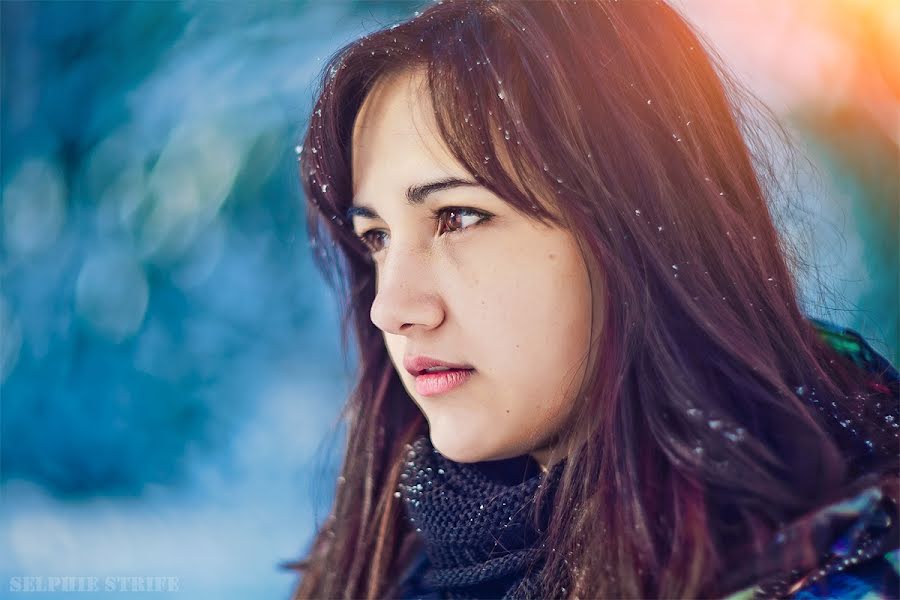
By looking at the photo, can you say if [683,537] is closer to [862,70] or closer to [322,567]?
[322,567]

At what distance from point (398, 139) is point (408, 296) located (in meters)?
0.19

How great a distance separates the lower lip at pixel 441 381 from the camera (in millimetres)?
941

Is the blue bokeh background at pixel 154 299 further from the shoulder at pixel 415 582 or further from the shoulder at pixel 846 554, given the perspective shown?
the shoulder at pixel 846 554

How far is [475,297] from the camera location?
92 centimetres

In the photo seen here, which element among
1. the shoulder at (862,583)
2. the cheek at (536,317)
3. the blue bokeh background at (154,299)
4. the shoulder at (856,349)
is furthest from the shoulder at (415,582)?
the shoulder at (856,349)

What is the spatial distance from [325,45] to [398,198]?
38cm

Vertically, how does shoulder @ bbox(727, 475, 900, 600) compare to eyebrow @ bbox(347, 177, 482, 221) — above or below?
below

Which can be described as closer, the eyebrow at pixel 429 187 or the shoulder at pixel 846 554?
the shoulder at pixel 846 554

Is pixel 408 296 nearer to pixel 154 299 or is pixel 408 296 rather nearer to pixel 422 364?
pixel 422 364

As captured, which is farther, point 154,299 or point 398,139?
point 154,299

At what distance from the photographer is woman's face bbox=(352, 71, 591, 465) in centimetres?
90

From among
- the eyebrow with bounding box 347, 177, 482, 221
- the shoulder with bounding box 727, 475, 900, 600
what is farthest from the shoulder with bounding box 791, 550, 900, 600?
the eyebrow with bounding box 347, 177, 482, 221

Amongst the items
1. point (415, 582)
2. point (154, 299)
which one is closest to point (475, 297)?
point (415, 582)

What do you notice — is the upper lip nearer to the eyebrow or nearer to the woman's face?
the woman's face
